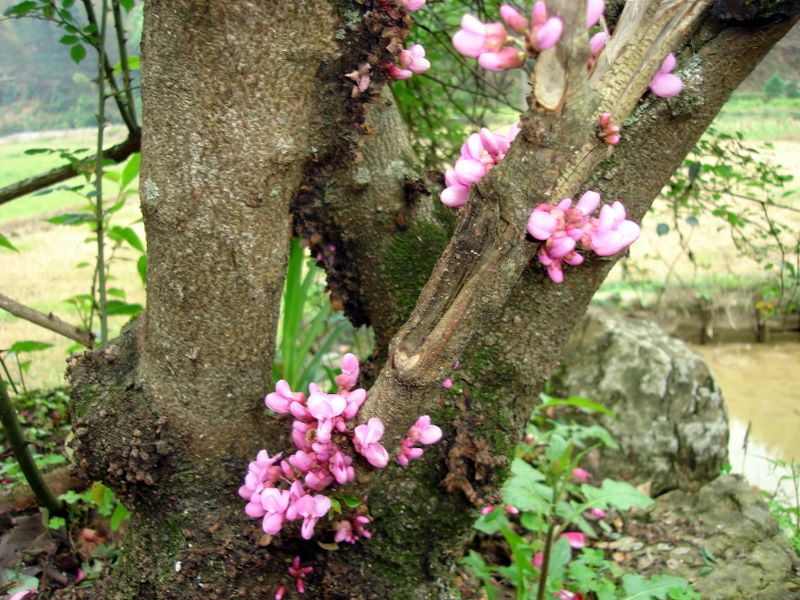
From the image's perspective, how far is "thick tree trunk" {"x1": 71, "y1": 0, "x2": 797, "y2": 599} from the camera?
1034 millimetres

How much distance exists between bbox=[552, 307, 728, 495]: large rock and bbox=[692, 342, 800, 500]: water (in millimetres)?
572

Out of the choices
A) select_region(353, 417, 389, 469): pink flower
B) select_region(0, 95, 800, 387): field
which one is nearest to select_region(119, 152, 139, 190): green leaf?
select_region(0, 95, 800, 387): field

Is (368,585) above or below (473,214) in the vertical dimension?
below

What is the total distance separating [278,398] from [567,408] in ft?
5.83

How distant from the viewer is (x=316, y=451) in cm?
102

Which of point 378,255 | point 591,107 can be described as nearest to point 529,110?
point 591,107

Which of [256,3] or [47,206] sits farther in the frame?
[47,206]

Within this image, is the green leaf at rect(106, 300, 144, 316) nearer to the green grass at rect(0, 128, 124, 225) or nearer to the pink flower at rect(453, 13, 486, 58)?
the green grass at rect(0, 128, 124, 225)

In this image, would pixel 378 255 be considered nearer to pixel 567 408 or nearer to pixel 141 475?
pixel 141 475

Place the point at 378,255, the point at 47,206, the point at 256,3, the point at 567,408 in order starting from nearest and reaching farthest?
the point at 256,3, the point at 378,255, the point at 567,408, the point at 47,206

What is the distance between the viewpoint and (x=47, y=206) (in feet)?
9.27

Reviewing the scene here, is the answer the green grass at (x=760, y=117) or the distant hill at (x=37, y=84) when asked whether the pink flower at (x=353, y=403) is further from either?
the green grass at (x=760, y=117)

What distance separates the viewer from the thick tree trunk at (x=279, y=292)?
1.03 m

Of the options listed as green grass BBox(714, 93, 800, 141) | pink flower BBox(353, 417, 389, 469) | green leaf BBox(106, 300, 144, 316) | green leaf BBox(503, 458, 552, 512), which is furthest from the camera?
green grass BBox(714, 93, 800, 141)
